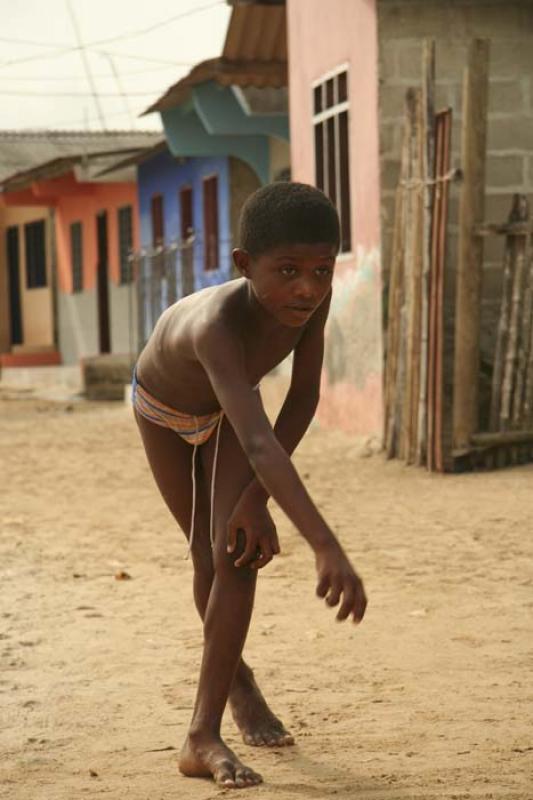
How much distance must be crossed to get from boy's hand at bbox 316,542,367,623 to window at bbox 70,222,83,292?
24.0m

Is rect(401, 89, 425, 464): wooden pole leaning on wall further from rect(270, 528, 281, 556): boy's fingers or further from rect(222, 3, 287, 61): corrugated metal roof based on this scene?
rect(270, 528, 281, 556): boy's fingers

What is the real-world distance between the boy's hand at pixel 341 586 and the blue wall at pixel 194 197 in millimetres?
14586

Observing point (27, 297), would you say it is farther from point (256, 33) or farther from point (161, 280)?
point (256, 33)

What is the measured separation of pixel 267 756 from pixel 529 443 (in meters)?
6.27

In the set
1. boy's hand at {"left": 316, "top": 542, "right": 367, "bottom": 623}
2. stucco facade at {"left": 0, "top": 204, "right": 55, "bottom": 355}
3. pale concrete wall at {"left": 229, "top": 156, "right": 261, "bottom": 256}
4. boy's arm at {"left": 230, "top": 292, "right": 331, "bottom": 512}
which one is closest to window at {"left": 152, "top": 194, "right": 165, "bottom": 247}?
pale concrete wall at {"left": 229, "top": 156, "right": 261, "bottom": 256}

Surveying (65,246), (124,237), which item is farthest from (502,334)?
(65,246)

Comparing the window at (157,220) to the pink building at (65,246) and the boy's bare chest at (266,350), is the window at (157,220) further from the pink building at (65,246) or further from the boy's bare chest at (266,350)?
the boy's bare chest at (266,350)

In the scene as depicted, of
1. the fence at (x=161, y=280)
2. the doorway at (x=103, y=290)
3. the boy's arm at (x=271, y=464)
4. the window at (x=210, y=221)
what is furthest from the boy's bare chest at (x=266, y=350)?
the doorway at (x=103, y=290)

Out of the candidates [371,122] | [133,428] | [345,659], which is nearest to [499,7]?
[371,122]

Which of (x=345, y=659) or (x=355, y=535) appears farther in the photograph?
(x=355, y=535)

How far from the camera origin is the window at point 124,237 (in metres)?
23.7

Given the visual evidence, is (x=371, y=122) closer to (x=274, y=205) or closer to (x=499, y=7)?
(x=499, y=7)

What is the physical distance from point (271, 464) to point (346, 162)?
887 centimetres

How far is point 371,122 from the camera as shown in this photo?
34.6 feet
